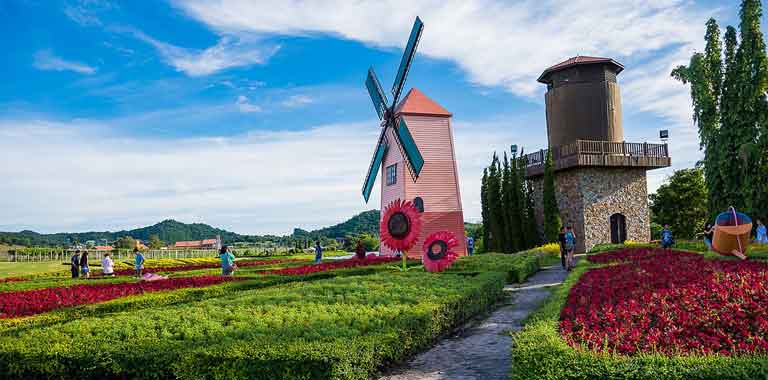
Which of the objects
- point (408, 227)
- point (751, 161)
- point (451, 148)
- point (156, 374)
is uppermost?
point (451, 148)

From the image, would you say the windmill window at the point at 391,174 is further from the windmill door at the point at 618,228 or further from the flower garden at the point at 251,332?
the flower garden at the point at 251,332

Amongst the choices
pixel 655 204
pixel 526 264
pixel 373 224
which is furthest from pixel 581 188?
pixel 373 224

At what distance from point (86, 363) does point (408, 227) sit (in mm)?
10192

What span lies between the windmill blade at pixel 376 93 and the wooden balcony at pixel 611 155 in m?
8.53

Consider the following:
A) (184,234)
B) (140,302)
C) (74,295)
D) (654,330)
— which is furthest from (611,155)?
(184,234)

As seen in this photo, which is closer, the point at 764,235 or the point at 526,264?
the point at 526,264

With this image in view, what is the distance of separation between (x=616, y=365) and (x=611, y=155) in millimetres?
21219


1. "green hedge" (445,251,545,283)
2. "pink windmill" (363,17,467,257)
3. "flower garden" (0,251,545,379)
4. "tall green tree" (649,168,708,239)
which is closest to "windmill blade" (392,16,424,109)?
"pink windmill" (363,17,467,257)

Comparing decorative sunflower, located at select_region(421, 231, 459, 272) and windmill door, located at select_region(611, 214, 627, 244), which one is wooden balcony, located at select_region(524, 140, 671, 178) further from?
decorative sunflower, located at select_region(421, 231, 459, 272)

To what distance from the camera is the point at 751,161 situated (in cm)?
2091

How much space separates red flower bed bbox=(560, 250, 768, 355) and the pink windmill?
16260 mm

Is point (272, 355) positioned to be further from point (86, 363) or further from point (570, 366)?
point (570, 366)

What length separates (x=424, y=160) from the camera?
25.6m

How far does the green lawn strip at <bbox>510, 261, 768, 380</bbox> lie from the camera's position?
4270 millimetres
